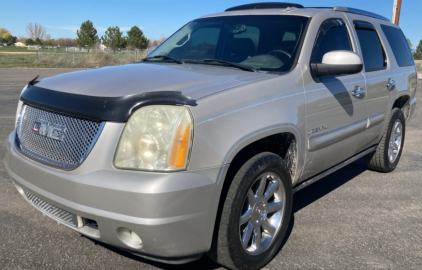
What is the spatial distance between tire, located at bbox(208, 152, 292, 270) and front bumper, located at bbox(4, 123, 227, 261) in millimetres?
142

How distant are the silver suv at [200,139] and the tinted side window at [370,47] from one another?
425 mm

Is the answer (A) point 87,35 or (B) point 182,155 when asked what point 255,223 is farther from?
(A) point 87,35

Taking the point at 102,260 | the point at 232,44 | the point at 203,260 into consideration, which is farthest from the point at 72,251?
the point at 232,44

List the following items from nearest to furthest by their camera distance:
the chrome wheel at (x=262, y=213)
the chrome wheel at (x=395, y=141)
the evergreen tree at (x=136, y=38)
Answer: the chrome wheel at (x=262, y=213) < the chrome wheel at (x=395, y=141) < the evergreen tree at (x=136, y=38)

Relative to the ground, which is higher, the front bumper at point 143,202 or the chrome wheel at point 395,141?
the front bumper at point 143,202

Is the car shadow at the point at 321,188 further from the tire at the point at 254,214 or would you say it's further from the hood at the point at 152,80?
the hood at the point at 152,80

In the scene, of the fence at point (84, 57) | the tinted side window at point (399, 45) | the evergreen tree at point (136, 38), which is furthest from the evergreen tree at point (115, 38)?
the tinted side window at point (399, 45)

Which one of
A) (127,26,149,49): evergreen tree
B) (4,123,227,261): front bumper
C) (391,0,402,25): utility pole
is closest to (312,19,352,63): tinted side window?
(4,123,227,261): front bumper

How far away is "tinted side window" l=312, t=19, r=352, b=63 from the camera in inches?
139

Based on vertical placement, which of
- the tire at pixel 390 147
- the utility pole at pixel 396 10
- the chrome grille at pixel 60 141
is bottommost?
the tire at pixel 390 147

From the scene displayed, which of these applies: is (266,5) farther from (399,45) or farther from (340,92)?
(399,45)

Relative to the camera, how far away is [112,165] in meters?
2.25

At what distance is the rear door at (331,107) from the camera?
323 centimetres

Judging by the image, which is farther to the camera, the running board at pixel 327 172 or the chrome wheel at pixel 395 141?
the chrome wheel at pixel 395 141
